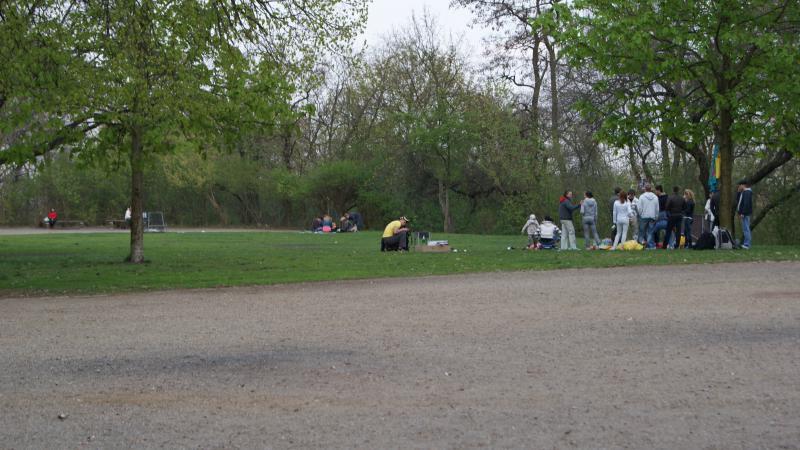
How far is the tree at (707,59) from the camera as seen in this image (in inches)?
1013

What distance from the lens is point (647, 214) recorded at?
2733 cm

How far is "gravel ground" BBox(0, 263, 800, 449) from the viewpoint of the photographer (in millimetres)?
6125

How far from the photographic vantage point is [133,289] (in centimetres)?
1692

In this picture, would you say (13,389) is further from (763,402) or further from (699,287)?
(699,287)

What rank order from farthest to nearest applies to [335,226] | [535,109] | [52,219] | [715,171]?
1. [52,219]
2. [335,226]
3. [535,109]
4. [715,171]

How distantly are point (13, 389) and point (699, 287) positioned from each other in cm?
1106

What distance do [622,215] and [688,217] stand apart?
273 centimetres

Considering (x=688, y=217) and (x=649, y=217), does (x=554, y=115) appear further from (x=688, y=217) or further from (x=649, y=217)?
(x=649, y=217)

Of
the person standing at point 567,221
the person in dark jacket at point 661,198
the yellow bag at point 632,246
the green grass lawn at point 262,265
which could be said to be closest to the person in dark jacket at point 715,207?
the person in dark jacket at point 661,198

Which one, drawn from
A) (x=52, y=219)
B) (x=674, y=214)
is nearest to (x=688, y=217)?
(x=674, y=214)

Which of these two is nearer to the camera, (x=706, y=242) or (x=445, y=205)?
(x=706, y=242)

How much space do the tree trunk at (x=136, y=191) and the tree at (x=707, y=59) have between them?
1250 centimetres

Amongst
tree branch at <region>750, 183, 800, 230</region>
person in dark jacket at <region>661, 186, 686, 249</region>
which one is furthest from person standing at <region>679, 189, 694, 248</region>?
tree branch at <region>750, 183, 800, 230</region>

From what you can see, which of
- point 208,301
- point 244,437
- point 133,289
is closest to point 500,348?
point 244,437
